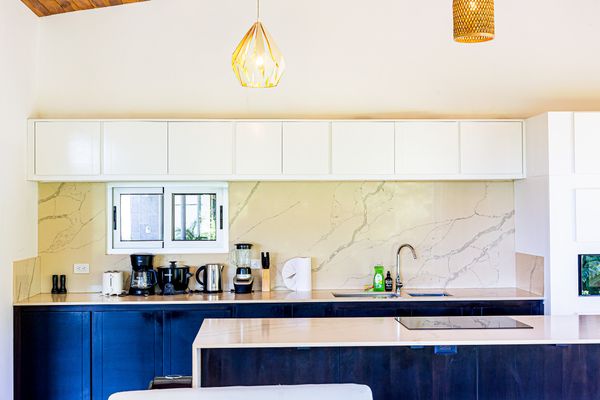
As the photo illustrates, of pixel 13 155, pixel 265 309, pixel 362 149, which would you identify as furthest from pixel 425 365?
pixel 13 155

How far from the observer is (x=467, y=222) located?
564 centimetres

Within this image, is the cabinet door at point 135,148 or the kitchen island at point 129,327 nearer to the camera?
the kitchen island at point 129,327

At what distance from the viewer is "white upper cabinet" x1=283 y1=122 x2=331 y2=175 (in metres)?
5.21

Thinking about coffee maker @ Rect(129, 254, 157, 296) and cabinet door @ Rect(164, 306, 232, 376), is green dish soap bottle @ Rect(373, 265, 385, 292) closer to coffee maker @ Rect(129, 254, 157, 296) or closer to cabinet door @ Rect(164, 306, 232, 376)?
cabinet door @ Rect(164, 306, 232, 376)

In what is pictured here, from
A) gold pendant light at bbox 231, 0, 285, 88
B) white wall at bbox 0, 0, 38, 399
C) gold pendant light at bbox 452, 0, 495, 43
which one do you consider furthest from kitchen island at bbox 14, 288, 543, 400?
gold pendant light at bbox 452, 0, 495, 43

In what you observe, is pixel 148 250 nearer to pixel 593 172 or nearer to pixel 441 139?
pixel 441 139

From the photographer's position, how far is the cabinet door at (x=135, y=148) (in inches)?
203

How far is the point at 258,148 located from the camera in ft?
17.1

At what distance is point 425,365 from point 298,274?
2.03 meters

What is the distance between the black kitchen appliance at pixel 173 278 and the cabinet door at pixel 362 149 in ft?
4.91

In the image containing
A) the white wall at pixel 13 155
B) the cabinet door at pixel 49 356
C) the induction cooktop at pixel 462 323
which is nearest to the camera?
the induction cooktop at pixel 462 323

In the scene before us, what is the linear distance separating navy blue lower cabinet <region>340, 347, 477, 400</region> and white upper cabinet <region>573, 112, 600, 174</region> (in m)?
2.14

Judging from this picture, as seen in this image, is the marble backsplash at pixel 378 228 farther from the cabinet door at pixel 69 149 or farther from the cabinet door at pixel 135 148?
the cabinet door at pixel 69 149

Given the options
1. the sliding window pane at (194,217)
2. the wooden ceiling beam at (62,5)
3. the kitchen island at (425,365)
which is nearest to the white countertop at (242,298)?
the sliding window pane at (194,217)
